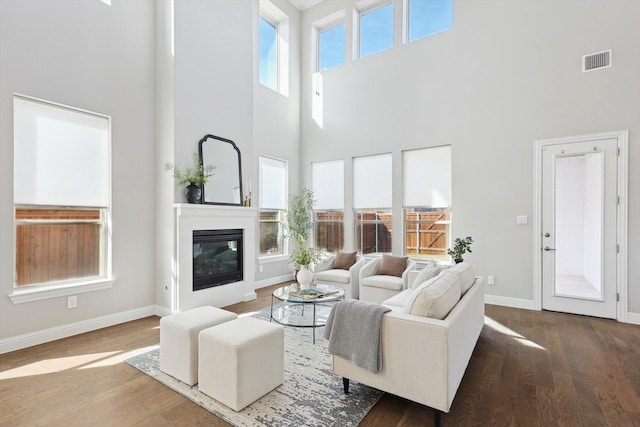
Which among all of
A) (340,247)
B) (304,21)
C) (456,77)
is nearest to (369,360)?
(340,247)

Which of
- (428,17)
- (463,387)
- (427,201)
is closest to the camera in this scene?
(463,387)

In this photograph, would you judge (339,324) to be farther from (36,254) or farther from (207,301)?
(36,254)

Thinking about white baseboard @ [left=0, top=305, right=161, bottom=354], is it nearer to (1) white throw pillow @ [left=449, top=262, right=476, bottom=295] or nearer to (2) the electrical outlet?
(2) the electrical outlet

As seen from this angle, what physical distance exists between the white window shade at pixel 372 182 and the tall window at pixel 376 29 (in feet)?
6.67

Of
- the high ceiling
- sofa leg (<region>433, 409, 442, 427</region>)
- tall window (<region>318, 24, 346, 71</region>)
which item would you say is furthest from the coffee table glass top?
the high ceiling

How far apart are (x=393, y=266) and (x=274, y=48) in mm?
4972

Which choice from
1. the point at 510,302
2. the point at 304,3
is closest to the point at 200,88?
the point at 304,3

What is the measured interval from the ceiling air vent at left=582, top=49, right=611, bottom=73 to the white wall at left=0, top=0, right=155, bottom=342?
5.69 metres

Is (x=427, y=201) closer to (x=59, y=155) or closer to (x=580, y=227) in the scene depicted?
→ (x=580, y=227)

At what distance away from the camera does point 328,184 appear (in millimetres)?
6379

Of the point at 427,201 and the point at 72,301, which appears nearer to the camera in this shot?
the point at 72,301

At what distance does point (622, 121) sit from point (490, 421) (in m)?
4.06

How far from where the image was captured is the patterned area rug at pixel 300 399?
2023 millimetres

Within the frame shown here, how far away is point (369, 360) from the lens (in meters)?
2.03
